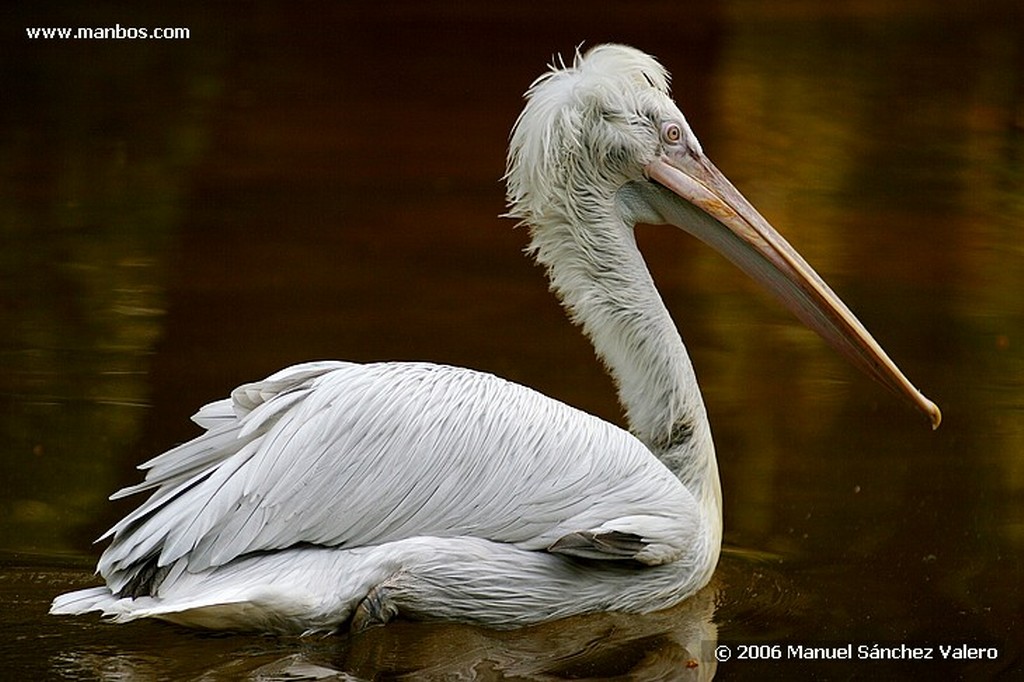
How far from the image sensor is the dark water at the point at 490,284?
4.46 m

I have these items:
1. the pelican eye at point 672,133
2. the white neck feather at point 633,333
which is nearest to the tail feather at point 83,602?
the white neck feather at point 633,333

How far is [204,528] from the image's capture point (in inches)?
161

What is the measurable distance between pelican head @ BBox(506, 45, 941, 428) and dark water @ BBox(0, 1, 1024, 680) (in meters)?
0.72

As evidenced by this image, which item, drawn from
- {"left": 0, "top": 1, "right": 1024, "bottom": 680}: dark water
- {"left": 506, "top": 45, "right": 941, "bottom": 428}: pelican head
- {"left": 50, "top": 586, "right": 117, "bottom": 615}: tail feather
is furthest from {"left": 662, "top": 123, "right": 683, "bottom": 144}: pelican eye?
{"left": 50, "top": 586, "right": 117, "bottom": 615}: tail feather

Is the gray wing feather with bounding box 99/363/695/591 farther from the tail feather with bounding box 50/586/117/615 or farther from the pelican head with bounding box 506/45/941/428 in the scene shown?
the pelican head with bounding box 506/45/941/428

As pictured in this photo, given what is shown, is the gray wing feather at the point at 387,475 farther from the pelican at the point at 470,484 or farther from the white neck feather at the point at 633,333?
the white neck feather at the point at 633,333

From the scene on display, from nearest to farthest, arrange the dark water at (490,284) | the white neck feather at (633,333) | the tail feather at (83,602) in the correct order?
the tail feather at (83,602), the dark water at (490,284), the white neck feather at (633,333)

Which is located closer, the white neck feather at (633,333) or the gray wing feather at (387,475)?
the gray wing feather at (387,475)

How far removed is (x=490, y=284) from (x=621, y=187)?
2.60m

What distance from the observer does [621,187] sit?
481cm

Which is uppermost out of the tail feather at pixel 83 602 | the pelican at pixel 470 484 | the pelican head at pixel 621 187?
the pelican head at pixel 621 187

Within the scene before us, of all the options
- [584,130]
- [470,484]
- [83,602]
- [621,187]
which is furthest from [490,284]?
[83,602]

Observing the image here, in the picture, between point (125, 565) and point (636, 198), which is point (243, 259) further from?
point (125, 565)

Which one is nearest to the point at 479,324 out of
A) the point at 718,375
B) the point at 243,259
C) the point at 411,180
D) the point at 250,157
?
the point at 718,375
